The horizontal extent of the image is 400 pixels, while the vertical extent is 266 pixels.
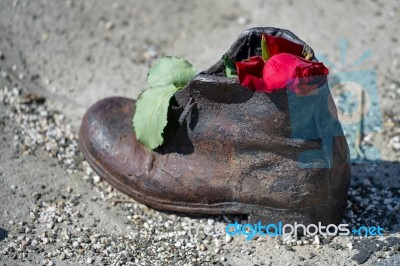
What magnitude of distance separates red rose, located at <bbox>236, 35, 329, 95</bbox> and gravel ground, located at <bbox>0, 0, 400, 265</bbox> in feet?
2.09

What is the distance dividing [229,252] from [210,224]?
0.59 ft

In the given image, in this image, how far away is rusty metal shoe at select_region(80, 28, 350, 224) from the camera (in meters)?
2.89

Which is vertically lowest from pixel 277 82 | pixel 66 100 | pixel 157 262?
pixel 157 262

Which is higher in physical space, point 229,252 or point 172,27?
point 172,27

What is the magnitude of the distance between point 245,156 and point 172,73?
0.47m

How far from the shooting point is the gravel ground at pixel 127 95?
298 centimetres

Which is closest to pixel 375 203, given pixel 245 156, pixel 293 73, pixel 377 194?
pixel 377 194

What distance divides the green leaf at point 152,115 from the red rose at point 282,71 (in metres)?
0.40

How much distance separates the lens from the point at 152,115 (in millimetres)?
3102

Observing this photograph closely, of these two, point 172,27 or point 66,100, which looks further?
point 172,27

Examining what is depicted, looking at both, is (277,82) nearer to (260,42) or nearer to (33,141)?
(260,42)

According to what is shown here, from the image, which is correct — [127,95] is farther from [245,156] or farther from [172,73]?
[245,156]

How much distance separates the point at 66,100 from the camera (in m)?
3.95

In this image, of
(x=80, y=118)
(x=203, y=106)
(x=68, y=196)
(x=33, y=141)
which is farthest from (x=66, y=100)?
(x=203, y=106)
